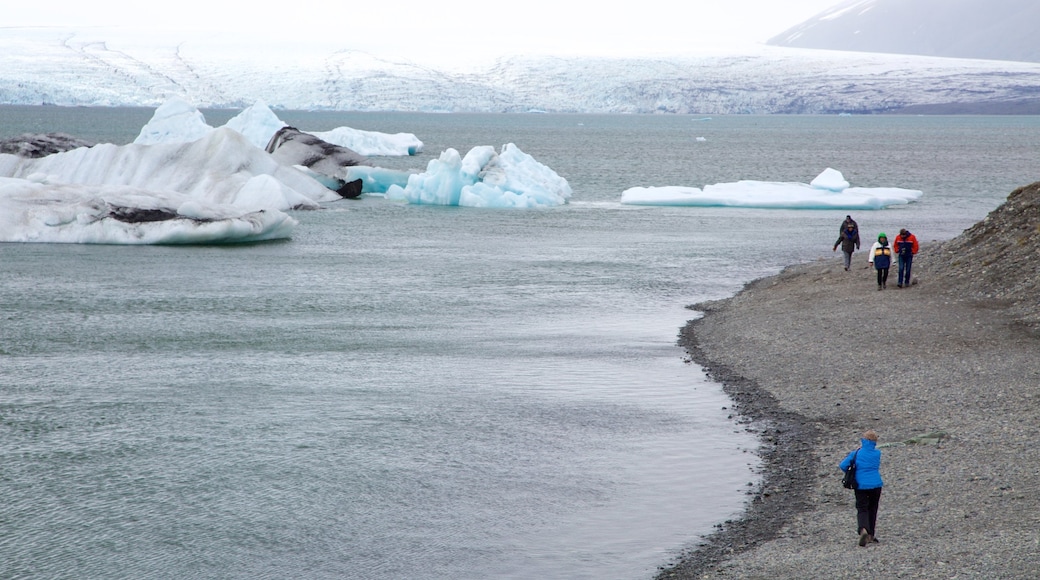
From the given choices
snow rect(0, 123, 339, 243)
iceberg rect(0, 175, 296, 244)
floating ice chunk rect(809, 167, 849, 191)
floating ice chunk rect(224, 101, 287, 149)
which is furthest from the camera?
floating ice chunk rect(224, 101, 287, 149)

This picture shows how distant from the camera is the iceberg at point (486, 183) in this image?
46.2 metres

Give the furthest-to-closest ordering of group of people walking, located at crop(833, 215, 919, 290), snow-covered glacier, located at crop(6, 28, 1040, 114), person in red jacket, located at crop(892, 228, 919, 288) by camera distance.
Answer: snow-covered glacier, located at crop(6, 28, 1040, 114)
group of people walking, located at crop(833, 215, 919, 290)
person in red jacket, located at crop(892, 228, 919, 288)

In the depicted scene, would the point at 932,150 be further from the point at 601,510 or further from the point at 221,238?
the point at 601,510

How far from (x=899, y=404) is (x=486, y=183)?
1363 inches

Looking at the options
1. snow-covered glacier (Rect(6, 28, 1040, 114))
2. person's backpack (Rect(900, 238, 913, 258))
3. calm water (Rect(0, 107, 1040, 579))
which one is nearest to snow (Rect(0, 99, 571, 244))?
calm water (Rect(0, 107, 1040, 579))

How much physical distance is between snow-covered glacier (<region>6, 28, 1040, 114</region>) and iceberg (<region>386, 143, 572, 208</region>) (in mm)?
110072

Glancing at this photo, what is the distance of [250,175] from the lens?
3916 centimetres

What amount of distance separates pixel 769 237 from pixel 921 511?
88.4 feet

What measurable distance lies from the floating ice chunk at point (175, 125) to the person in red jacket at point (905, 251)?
42.4 metres

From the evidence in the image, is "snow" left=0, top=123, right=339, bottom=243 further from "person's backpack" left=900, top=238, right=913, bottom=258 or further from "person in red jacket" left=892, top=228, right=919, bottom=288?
"person's backpack" left=900, top=238, right=913, bottom=258

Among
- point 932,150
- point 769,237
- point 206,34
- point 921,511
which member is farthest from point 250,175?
point 206,34

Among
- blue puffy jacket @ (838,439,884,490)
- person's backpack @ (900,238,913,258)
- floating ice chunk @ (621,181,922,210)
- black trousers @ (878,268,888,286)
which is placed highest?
floating ice chunk @ (621,181,922,210)

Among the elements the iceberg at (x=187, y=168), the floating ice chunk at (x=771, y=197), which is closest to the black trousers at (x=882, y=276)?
the iceberg at (x=187, y=168)

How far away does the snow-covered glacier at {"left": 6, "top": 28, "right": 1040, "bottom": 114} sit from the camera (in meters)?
155
